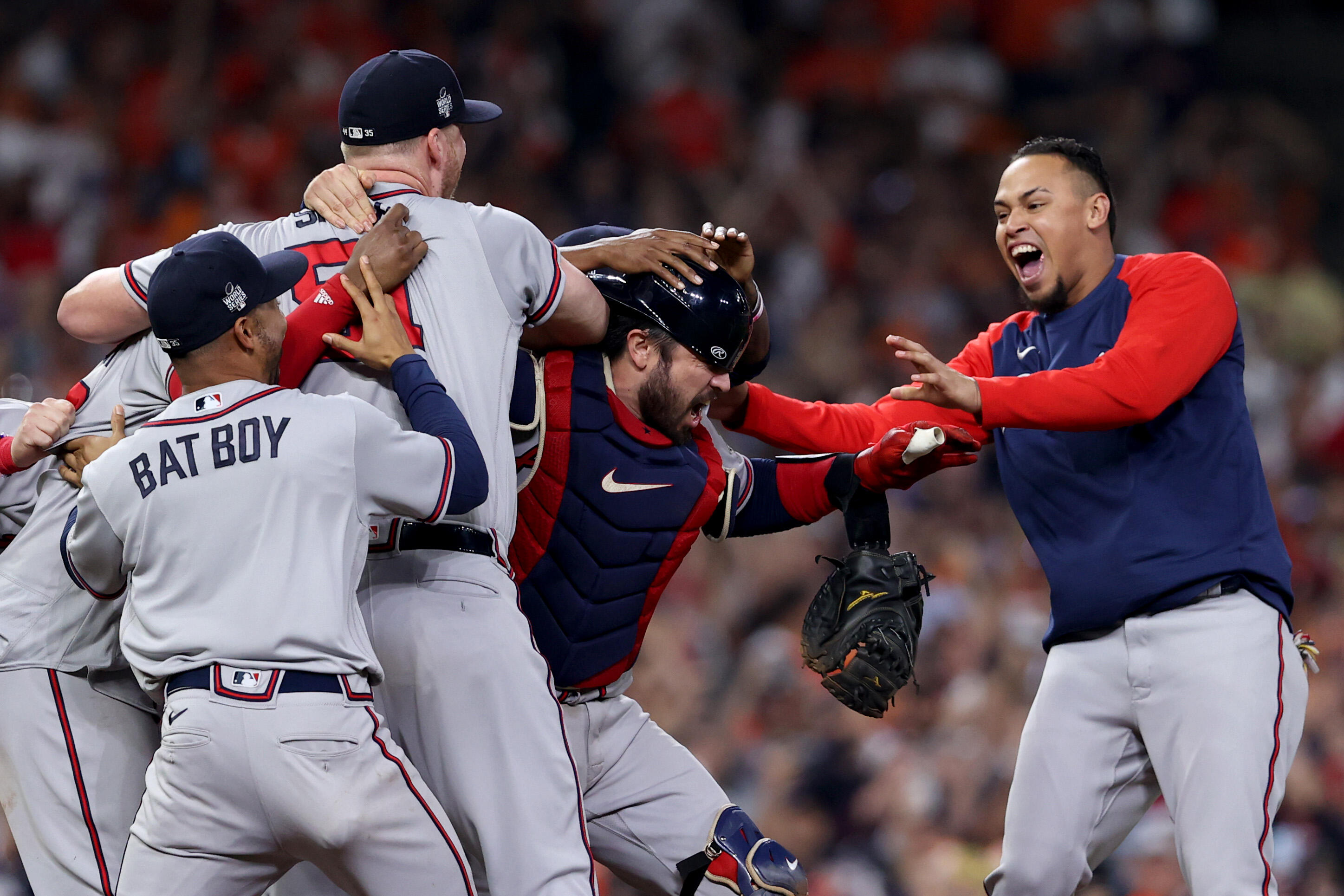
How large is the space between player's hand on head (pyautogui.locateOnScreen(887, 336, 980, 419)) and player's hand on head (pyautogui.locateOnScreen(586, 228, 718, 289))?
0.58m

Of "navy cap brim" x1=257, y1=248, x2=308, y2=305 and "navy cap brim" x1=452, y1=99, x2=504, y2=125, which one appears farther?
"navy cap brim" x1=452, y1=99, x2=504, y2=125

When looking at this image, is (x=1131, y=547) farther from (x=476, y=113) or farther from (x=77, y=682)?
(x=77, y=682)

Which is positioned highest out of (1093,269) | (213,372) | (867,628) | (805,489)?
(213,372)

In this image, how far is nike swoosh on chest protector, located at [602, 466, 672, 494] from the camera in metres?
3.73

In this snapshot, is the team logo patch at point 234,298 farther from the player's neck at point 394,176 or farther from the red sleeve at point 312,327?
the player's neck at point 394,176

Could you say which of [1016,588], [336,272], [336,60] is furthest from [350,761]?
[336,60]

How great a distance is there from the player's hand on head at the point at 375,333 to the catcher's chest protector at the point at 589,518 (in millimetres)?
528

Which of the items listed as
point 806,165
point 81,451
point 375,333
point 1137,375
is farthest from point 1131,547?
point 806,165

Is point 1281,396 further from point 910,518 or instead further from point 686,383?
point 686,383

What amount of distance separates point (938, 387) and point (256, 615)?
5.71ft

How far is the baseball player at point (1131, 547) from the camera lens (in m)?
3.59

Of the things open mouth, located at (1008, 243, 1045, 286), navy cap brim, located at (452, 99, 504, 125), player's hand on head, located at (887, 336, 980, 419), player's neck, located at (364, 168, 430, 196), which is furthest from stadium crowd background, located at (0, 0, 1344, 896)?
player's neck, located at (364, 168, 430, 196)

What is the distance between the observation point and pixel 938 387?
142 inches

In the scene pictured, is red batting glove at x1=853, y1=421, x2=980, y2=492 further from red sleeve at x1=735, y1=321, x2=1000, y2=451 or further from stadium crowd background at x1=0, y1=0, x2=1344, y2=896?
stadium crowd background at x1=0, y1=0, x2=1344, y2=896
